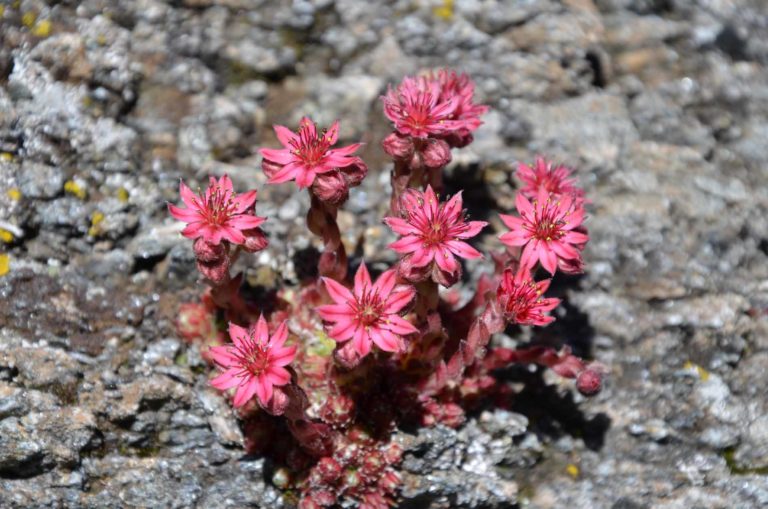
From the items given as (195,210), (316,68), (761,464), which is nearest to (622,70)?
(316,68)

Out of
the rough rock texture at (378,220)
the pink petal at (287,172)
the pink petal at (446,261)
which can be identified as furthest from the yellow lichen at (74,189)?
the pink petal at (446,261)

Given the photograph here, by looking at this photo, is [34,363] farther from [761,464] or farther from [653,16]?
[653,16]

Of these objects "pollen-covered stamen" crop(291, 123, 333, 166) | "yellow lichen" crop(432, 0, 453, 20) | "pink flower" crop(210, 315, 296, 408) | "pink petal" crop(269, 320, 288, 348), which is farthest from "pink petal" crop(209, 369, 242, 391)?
"yellow lichen" crop(432, 0, 453, 20)

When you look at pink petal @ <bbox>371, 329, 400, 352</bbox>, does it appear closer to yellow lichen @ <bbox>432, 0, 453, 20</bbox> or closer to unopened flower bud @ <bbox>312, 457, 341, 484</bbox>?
unopened flower bud @ <bbox>312, 457, 341, 484</bbox>

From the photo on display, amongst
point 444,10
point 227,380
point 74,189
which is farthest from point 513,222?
point 74,189

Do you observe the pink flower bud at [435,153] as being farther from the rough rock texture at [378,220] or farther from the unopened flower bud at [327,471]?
the unopened flower bud at [327,471]

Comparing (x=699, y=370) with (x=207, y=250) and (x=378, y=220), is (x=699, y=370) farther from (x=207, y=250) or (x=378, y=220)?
(x=207, y=250)
